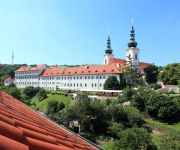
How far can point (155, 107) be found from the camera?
1965 inches

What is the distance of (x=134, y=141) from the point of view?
1297 inches

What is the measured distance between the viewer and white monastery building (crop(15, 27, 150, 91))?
87.2 m

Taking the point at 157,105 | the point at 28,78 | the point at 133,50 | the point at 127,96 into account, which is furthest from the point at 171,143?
the point at 28,78

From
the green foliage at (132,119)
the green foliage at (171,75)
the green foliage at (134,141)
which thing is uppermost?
the green foliage at (171,75)

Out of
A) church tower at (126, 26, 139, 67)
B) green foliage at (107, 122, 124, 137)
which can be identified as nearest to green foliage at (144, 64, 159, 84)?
church tower at (126, 26, 139, 67)

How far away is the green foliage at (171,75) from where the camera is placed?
70.8 m

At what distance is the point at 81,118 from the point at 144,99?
13.7 meters

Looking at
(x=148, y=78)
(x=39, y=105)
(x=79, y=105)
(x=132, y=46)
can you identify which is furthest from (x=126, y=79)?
(x=79, y=105)

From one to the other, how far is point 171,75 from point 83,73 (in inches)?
1151

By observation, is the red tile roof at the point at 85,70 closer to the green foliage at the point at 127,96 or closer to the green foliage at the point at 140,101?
the green foliage at the point at 127,96

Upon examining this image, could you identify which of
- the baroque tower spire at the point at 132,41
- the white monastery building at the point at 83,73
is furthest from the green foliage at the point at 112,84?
the baroque tower spire at the point at 132,41

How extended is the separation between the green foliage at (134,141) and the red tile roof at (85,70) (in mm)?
49333

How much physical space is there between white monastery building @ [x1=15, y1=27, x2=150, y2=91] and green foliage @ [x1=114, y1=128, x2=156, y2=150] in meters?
47.9

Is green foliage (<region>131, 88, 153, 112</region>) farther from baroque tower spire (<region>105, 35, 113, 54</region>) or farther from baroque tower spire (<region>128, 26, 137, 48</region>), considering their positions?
baroque tower spire (<region>105, 35, 113, 54</region>)
